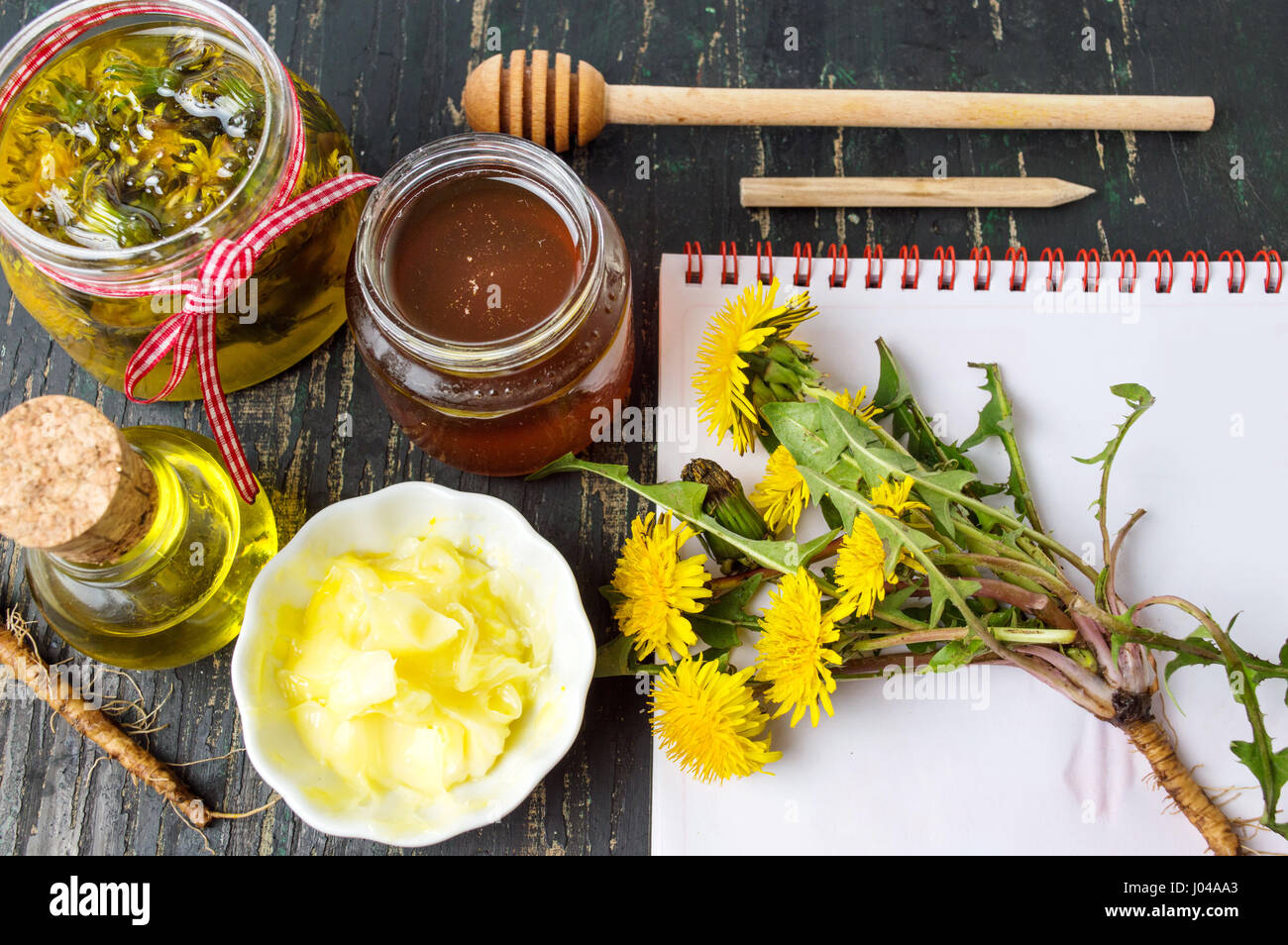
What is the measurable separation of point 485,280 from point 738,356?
247 mm

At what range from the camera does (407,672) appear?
0.87m

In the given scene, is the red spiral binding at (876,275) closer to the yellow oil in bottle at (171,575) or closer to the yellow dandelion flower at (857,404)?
the yellow dandelion flower at (857,404)

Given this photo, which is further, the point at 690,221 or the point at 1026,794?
the point at 690,221

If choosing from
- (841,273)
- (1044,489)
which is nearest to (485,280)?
(841,273)

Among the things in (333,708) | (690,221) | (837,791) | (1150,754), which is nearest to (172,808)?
(333,708)

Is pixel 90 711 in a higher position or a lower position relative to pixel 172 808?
higher

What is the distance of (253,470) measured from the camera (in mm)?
1066

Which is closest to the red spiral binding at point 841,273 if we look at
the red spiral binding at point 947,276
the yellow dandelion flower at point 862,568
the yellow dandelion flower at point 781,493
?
the red spiral binding at point 947,276

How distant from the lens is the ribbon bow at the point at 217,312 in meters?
0.80

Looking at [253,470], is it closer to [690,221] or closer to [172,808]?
[172,808]

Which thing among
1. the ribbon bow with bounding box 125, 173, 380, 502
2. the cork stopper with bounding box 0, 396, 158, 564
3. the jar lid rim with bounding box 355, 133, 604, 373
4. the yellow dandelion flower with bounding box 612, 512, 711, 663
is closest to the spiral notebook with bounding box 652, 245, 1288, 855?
the yellow dandelion flower with bounding box 612, 512, 711, 663

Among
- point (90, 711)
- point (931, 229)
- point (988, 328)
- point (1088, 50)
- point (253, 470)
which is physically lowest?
point (90, 711)

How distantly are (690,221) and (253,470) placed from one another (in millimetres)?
562

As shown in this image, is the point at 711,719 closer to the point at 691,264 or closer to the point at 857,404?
the point at 857,404
